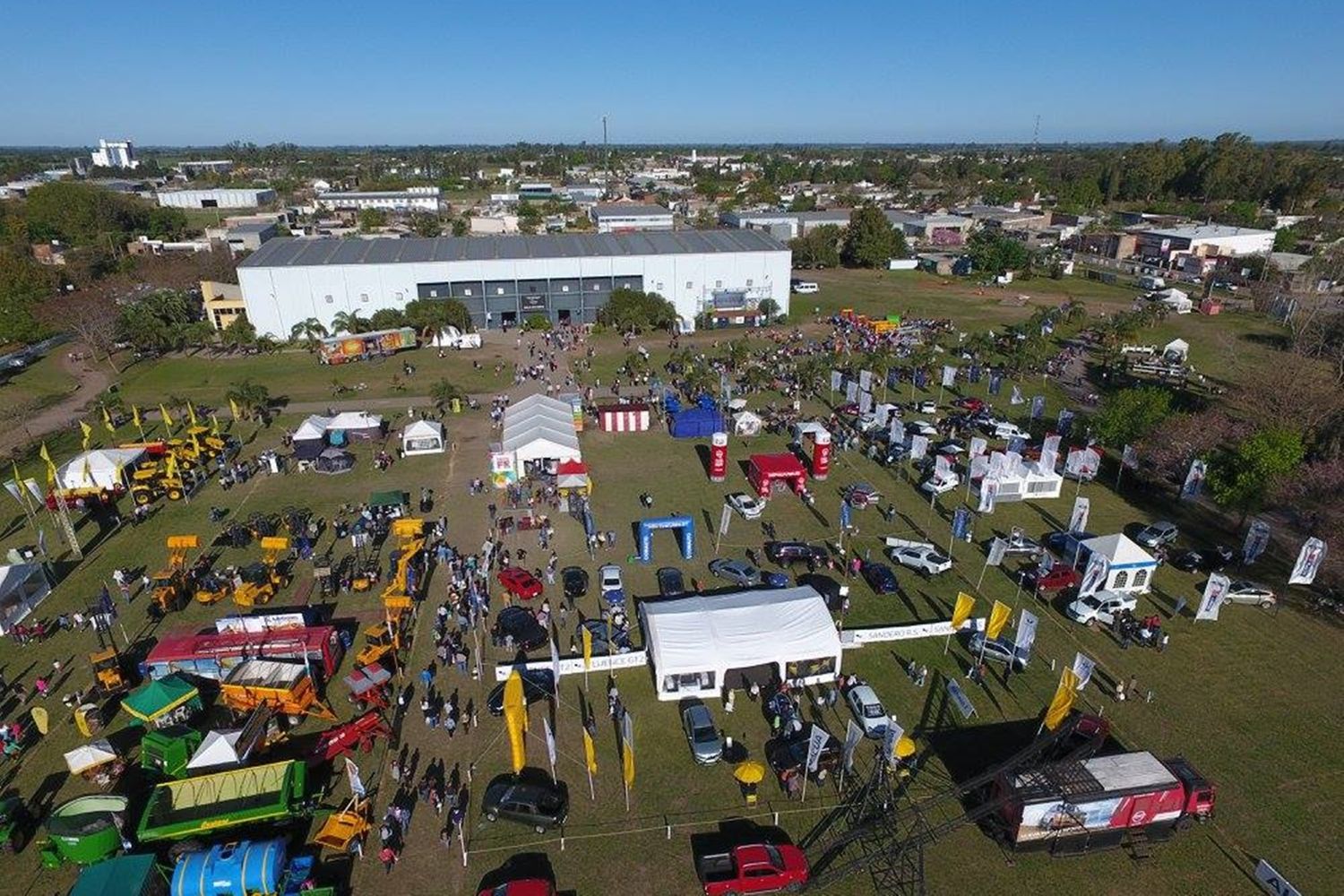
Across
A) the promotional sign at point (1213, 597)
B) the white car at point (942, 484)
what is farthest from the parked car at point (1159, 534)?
the white car at point (942, 484)

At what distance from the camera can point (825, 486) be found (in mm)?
31359

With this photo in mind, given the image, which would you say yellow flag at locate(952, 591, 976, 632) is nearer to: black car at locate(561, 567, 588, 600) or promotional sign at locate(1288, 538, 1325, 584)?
promotional sign at locate(1288, 538, 1325, 584)

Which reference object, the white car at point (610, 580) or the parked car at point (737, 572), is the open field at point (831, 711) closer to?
the white car at point (610, 580)

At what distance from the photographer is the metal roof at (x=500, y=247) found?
5588 cm

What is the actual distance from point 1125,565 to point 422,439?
2893cm

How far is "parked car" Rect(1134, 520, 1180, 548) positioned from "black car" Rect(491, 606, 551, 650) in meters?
21.2

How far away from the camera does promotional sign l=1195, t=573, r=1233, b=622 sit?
21812mm

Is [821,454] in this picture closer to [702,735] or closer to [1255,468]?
[1255,468]

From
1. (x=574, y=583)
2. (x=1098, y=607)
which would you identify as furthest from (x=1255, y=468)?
(x=574, y=583)

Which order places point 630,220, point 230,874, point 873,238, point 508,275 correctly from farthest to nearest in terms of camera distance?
point 630,220 → point 873,238 → point 508,275 → point 230,874

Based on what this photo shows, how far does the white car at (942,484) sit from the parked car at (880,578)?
21.7 feet

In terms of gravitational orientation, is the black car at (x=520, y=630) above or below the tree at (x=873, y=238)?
below

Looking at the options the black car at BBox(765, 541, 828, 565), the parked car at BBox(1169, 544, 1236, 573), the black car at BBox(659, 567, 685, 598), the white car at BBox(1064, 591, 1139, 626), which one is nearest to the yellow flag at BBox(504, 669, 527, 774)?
the black car at BBox(659, 567, 685, 598)

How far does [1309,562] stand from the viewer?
22.6 meters
